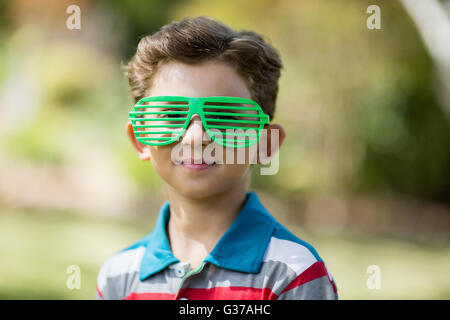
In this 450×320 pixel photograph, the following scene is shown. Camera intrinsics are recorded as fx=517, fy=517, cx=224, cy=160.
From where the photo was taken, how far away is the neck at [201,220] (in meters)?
1.70

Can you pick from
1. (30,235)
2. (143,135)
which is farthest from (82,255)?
(143,135)

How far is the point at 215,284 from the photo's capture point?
5.26 ft

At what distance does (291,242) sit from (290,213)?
6495 millimetres

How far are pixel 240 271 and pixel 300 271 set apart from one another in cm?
18

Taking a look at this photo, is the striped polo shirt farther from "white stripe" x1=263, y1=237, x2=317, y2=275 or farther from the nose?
the nose

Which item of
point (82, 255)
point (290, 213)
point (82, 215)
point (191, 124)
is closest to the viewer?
point (191, 124)

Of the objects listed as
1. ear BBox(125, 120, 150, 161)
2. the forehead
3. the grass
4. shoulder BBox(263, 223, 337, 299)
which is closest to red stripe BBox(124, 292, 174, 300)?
shoulder BBox(263, 223, 337, 299)

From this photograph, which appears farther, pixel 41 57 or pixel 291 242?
pixel 41 57

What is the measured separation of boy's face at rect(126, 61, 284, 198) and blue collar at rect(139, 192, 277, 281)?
0.14 metres

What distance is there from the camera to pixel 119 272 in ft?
5.88

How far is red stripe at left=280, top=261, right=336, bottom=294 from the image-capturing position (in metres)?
1.54

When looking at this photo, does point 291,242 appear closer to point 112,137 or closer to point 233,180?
point 233,180

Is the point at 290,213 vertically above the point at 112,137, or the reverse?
the point at 112,137

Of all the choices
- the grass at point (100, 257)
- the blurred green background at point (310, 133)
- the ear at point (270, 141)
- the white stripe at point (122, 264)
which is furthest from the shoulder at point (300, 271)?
the blurred green background at point (310, 133)
